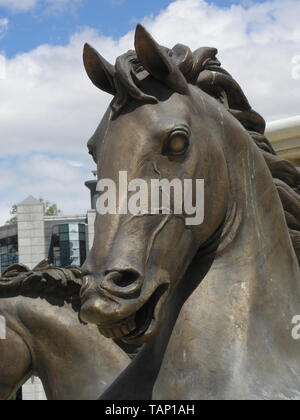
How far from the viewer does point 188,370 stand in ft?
Answer: 6.90

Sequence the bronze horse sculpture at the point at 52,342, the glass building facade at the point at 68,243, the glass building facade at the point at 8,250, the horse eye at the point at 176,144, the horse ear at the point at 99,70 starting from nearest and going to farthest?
the horse eye at the point at 176,144 → the horse ear at the point at 99,70 → the bronze horse sculpture at the point at 52,342 → the glass building facade at the point at 68,243 → the glass building facade at the point at 8,250

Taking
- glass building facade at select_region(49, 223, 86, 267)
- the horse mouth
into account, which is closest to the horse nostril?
the horse mouth

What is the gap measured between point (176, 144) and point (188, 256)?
333 millimetres

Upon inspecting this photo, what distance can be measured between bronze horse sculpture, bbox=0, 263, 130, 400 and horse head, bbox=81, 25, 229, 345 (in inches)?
69.4

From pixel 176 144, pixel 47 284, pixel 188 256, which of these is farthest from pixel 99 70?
pixel 47 284

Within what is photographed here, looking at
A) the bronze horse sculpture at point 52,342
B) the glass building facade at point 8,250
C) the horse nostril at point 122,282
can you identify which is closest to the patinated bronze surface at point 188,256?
the horse nostril at point 122,282

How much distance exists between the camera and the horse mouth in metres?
2.03

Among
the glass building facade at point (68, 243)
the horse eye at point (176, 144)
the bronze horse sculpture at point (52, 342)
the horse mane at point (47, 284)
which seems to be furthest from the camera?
the glass building facade at point (68, 243)

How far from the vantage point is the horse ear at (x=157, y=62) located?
2.16 metres

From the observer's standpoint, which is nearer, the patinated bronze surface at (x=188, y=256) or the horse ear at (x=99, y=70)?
the patinated bronze surface at (x=188, y=256)

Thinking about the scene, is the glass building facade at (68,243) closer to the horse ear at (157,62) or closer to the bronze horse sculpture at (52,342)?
the bronze horse sculpture at (52,342)

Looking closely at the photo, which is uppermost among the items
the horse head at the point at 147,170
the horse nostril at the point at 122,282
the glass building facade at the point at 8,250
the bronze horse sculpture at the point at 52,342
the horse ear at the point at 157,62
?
the glass building facade at the point at 8,250

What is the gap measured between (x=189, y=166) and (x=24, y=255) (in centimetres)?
2198
